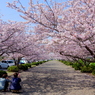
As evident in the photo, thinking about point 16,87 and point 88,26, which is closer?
point 88,26

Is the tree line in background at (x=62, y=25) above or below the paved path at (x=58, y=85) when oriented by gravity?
above

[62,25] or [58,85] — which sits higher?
[62,25]


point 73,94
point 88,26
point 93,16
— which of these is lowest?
point 73,94

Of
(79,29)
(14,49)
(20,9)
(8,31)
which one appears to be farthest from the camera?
(14,49)

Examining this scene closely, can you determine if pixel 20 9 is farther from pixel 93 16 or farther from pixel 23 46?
pixel 23 46

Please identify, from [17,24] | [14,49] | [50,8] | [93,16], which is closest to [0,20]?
[17,24]

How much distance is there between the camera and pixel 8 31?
10.4 m

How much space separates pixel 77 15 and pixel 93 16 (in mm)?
858

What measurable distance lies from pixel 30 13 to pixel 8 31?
2656 millimetres

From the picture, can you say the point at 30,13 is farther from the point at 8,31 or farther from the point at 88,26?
the point at 88,26

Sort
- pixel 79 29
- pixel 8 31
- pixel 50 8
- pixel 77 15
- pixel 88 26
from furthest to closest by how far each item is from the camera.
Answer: pixel 8 31 → pixel 50 8 → pixel 79 29 → pixel 77 15 → pixel 88 26

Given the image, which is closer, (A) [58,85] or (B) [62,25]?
(B) [62,25]

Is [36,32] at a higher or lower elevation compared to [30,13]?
lower

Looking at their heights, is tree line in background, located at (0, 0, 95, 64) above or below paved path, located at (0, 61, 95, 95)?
above
